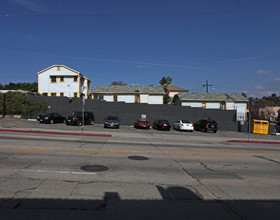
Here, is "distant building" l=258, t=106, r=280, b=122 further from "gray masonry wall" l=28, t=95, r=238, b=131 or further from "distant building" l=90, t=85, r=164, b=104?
"distant building" l=90, t=85, r=164, b=104

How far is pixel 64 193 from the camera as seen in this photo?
477 centimetres

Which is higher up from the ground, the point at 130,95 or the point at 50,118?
the point at 130,95

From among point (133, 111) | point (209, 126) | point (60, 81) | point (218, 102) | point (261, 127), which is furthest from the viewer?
point (218, 102)

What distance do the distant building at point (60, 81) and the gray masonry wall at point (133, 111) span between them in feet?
31.4

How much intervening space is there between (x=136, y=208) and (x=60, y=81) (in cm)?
3913

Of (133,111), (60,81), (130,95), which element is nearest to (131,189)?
(133,111)

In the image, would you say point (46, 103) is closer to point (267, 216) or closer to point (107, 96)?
point (107, 96)

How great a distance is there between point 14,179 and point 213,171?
6.11 m

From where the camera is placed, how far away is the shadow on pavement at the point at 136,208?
3865 mm

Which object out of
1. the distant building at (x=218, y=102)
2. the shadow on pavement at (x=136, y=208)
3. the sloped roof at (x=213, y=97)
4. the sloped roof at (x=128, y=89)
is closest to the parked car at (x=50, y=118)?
the sloped roof at (x=128, y=89)

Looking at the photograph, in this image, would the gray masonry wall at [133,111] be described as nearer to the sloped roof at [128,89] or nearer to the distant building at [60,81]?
the distant building at [60,81]

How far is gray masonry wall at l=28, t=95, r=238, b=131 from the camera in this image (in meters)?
30.0

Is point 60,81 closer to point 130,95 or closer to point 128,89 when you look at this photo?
point 128,89

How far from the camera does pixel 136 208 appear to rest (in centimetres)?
420
